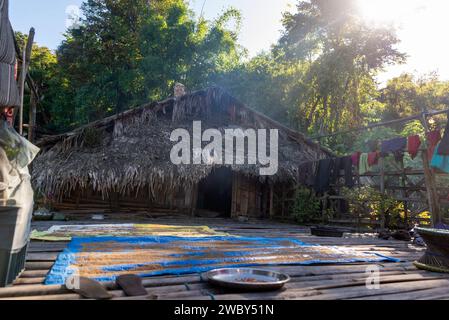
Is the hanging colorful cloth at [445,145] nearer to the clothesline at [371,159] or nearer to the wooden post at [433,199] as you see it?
the clothesline at [371,159]

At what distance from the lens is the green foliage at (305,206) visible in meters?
9.74

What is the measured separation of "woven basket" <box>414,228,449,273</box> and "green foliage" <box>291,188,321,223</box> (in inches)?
239

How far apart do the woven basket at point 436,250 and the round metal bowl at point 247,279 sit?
1.72 metres

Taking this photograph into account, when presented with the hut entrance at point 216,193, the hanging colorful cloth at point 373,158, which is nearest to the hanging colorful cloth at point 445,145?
the hanging colorful cloth at point 373,158

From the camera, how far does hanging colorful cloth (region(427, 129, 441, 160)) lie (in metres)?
6.16

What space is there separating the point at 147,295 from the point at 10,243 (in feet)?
3.10

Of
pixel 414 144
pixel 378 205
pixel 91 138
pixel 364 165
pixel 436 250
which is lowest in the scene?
pixel 436 250

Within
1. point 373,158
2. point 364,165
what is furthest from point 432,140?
point 364,165

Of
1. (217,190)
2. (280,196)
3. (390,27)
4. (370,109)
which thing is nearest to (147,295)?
(280,196)

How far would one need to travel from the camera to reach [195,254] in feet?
12.2

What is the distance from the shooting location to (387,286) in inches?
112

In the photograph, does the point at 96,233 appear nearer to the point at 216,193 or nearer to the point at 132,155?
the point at 132,155

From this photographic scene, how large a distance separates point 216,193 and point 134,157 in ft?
17.6

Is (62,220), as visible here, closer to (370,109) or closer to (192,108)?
(192,108)
